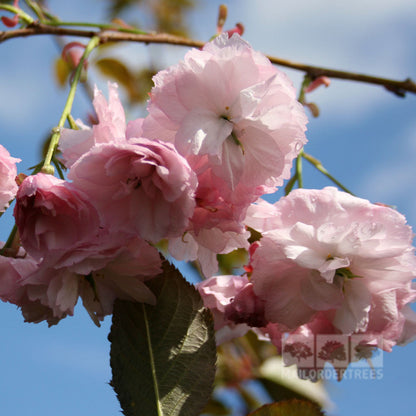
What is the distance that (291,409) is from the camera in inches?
32.5

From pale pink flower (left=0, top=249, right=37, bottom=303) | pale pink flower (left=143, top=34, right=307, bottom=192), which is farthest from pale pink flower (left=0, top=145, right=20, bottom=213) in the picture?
pale pink flower (left=143, top=34, right=307, bottom=192)

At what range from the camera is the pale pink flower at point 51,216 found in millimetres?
809

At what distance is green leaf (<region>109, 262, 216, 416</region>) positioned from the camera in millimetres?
858

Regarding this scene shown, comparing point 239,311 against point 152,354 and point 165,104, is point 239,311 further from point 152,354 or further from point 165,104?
point 165,104

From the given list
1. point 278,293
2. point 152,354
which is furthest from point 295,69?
point 152,354

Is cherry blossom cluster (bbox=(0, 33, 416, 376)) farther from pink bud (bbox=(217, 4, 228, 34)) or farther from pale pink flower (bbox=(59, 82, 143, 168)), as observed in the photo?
pink bud (bbox=(217, 4, 228, 34))

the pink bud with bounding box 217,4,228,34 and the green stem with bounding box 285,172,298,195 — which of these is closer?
the green stem with bounding box 285,172,298,195

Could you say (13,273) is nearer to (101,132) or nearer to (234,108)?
(101,132)

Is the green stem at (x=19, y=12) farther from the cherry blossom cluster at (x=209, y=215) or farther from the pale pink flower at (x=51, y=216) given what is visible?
the pale pink flower at (x=51, y=216)

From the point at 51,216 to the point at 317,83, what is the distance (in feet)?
2.92

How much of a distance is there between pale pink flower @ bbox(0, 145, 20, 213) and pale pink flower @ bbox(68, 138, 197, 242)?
0.15 metres

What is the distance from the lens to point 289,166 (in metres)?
0.90

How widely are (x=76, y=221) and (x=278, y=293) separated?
0.33 metres

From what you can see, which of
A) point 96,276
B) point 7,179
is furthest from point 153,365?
point 7,179
